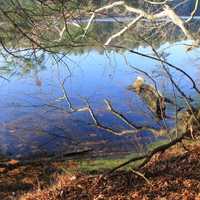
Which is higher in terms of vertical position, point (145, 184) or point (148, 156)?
point (148, 156)

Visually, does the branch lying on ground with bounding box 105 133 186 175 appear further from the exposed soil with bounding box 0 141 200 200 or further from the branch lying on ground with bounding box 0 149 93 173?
the branch lying on ground with bounding box 0 149 93 173

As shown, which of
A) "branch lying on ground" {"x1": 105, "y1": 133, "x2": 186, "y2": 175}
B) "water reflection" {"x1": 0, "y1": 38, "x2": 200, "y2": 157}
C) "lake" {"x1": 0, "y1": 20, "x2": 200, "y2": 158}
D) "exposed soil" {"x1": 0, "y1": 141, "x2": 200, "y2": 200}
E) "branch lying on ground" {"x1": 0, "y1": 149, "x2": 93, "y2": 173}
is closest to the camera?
"exposed soil" {"x1": 0, "y1": 141, "x2": 200, "y2": 200}

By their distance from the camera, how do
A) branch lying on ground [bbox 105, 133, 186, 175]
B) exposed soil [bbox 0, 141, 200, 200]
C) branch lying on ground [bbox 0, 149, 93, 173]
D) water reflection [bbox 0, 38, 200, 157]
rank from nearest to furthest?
1. exposed soil [bbox 0, 141, 200, 200]
2. branch lying on ground [bbox 105, 133, 186, 175]
3. branch lying on ground [bbox 0, 149, 93, 173]
4. water reflection [bbox 0, 38, 200, 157]

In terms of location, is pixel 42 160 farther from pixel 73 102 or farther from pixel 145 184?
pixel 73 102

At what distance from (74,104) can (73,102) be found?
17 centimetres

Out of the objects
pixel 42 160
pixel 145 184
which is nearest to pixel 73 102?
pixel 42 160

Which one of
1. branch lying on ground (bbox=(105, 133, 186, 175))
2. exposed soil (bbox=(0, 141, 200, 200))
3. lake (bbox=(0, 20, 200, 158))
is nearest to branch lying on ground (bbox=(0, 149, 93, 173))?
lake (bbox=(0, 20, 200, 158))

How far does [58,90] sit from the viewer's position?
16.9m

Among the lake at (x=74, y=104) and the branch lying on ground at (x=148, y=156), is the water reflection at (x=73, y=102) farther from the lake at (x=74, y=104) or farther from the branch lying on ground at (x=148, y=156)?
the branch lying on ground at (x=148, y=156)

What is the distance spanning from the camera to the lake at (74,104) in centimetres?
1238

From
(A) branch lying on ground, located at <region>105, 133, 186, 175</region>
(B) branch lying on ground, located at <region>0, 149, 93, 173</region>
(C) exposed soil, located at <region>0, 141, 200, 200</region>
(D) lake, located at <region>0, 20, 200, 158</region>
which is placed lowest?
(C) exposed soil, located at <region>0, 141, 200, 200</region>

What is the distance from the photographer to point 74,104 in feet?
52.5

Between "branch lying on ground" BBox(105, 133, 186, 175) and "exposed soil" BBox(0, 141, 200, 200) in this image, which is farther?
"branch lying on ground" BBox(105, 133, 186, 175)

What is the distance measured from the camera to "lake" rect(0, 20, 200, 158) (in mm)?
12383
